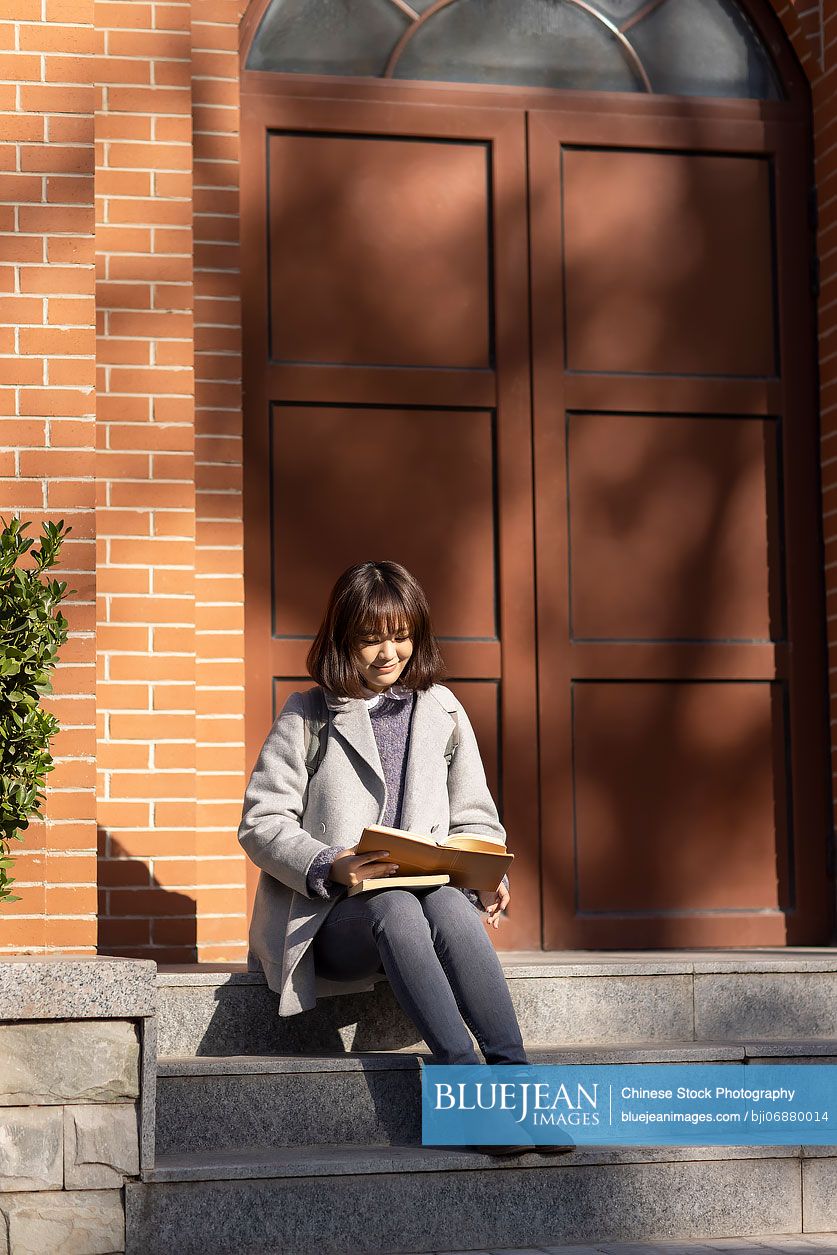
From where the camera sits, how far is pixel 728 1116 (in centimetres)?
392

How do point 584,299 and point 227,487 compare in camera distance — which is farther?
point 584,299

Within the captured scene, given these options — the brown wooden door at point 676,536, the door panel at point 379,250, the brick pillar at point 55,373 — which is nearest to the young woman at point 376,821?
the brick pillar at point 55,373

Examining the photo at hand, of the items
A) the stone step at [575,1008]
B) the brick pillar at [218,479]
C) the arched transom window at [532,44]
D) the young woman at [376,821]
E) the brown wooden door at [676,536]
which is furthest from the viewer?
the arched transom window at [532,44]

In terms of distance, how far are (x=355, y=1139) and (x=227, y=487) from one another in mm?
2305

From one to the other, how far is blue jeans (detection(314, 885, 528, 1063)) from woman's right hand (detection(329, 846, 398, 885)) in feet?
0.21

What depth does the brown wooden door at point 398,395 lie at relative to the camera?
5.52 m

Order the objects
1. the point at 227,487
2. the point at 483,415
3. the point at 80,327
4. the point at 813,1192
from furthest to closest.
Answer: the point at 483,415
the point at 227,487
the point at 80,327
the point at 813,1192

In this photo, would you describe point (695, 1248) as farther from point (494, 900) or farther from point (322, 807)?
point (322, 807)

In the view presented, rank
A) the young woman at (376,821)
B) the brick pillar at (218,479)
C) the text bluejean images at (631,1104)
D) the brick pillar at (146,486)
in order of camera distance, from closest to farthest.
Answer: the text bluejean images at (631,1104) < the young woman at (376,821) < the brick pillar at (146,486) < the brick pillar at (218,479)

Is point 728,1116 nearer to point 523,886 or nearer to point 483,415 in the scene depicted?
point 523,886

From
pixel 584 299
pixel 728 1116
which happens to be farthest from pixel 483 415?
pixel 728 1116

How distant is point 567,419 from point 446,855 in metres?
2.34

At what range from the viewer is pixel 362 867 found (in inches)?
151

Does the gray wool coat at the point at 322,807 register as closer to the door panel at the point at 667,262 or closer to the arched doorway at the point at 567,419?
the arched doorway at the point at 567,419
